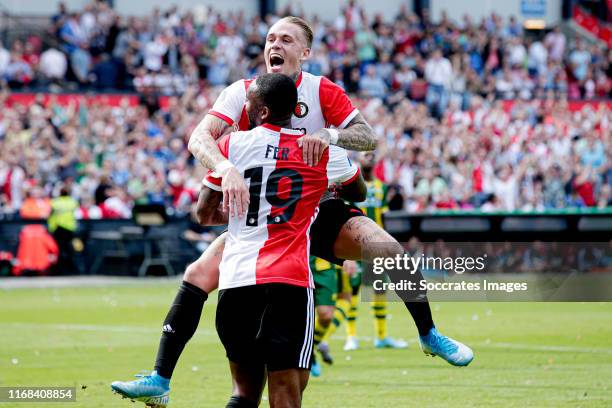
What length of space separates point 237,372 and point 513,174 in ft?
75.0

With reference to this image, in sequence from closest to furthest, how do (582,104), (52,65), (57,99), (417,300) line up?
(417,300) < (57,99) < (52,65) < (582,104)

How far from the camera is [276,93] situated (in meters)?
6.54

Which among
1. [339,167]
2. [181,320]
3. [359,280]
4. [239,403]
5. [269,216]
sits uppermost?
[339,167]

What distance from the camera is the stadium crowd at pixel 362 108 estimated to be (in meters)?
25.4

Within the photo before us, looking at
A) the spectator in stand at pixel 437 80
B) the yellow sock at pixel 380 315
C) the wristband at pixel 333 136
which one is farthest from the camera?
the spectator in stand at pixel 437 80

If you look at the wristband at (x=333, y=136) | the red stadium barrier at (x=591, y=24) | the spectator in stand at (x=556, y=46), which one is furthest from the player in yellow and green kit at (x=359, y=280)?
the red stadium barrier at (x=591, y=24)

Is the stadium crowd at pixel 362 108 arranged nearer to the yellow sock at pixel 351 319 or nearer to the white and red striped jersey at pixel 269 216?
the yellow sock at pixel 351 319

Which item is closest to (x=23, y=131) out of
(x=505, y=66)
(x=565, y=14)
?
(x=505, y=66)

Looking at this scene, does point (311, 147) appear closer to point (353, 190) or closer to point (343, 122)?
point (353, 190)

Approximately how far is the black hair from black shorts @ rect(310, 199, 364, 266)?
1.17m

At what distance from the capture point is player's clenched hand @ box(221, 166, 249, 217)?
6430 mm

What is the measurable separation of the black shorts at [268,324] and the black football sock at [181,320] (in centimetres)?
89

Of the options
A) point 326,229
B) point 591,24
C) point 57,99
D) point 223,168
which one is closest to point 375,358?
point 326,229

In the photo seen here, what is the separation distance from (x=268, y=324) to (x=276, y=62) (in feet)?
6.74
